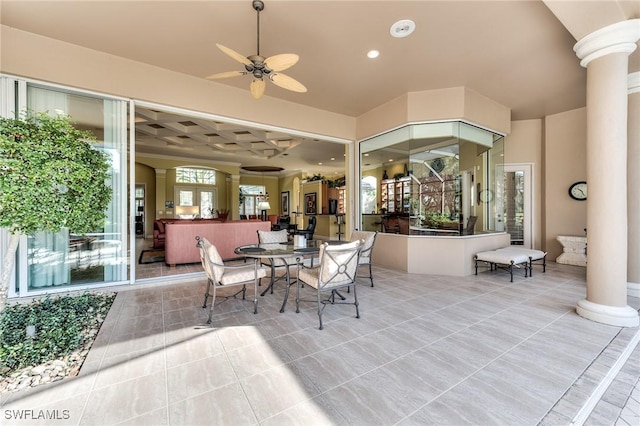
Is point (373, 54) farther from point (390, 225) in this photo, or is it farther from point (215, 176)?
point (215, 176)

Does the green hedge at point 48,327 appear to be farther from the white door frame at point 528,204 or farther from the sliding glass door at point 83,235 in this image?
the white door frame at point 528,204

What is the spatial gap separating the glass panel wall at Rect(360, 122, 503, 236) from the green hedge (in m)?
4.87

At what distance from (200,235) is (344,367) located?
4.70m

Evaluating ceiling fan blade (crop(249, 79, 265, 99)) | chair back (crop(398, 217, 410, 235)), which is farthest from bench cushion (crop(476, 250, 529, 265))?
ceiling fan blade (crop(249, 79, 265, 99))

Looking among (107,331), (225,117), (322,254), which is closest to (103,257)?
(107,331)

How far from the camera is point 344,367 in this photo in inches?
A: 78.8

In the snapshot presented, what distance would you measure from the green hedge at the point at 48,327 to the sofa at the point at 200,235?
1.98m

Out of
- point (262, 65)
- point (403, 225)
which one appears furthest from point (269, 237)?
point (403, 225)

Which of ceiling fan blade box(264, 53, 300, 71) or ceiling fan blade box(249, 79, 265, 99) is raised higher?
ceiling fan blade box(264, 53, 300, 71)

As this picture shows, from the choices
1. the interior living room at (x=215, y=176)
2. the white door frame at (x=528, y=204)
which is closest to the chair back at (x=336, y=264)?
the interior living room at (x=215, y=176)

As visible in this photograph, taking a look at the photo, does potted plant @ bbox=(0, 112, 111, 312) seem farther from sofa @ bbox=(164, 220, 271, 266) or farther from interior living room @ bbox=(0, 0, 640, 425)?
sofa @ bbox=(164, 220, 271, 266)

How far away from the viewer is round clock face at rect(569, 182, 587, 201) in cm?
566

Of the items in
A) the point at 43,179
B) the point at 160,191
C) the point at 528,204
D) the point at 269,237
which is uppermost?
the point at 160,191

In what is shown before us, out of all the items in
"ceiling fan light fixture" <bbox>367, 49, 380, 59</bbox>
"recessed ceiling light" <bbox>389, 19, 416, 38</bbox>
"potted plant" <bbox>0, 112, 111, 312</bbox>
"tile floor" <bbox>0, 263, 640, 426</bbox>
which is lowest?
"tile floor" <bbox>0, 263, 640, 426</bbox>
